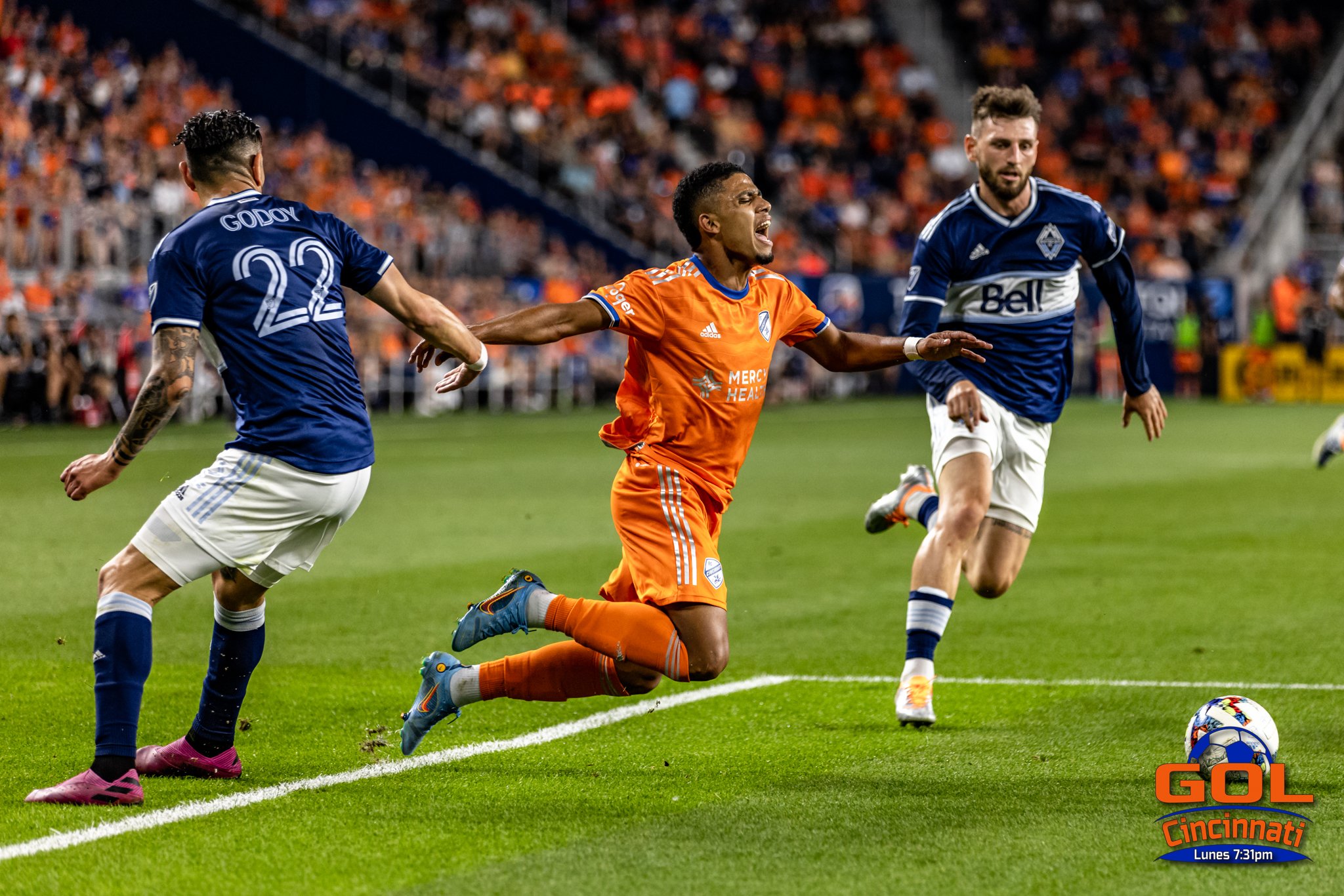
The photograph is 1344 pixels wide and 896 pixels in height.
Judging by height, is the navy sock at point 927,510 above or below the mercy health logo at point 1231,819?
above

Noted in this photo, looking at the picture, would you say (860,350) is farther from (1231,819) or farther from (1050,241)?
(1231,819)

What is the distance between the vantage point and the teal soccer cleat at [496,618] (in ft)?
18.0

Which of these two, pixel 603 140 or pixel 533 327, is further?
pixel 603 140

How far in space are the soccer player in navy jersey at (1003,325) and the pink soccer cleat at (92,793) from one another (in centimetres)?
303

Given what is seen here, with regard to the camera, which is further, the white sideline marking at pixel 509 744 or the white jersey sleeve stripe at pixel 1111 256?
the white jersey sleeve stripe at pixel 1111 256

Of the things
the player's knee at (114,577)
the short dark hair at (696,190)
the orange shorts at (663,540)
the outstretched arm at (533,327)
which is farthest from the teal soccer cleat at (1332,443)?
the player's knee at (114,577)

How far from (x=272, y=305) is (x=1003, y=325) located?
3346 mm

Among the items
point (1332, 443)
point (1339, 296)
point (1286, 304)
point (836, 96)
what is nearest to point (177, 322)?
point (1339, 296)

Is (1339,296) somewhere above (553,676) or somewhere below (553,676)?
above

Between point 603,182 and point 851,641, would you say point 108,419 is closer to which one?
point 603,182

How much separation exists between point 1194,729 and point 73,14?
87.5 ft

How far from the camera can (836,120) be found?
39406 millimetres

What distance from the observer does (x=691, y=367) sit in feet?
18.1

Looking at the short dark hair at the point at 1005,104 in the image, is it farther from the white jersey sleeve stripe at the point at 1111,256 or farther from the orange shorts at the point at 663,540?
the orange shorts at the point at 663,540
